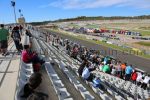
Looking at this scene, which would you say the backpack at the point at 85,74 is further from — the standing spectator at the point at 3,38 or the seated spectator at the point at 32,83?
the seated spectator at the point at 32,83

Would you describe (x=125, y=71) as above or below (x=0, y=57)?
below

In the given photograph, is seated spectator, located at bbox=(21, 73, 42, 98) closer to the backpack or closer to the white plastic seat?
the white plastic seat

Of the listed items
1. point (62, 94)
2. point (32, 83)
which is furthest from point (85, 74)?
point (32, 83)

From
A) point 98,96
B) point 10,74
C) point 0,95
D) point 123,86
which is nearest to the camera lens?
point 0,95

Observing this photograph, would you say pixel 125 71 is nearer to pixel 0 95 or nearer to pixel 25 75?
pixel 25 75

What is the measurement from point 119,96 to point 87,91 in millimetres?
1466

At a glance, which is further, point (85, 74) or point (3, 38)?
point (3, 38)

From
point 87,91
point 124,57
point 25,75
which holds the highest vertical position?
point 25,75

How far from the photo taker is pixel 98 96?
494 inches

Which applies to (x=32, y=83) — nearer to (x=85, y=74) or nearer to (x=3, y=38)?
(x=85, y=74)

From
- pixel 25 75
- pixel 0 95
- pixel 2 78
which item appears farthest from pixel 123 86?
pixel 0 95

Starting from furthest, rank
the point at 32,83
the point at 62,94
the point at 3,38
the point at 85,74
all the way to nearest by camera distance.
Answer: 1. the point at 3,38
2. the point at 85,74
3. the point at 62,94
4. the point at 32,83

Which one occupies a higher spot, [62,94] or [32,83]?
[32,83]

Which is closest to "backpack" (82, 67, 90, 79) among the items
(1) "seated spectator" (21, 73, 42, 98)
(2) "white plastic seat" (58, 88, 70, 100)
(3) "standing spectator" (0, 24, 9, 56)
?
(2) "white plastic seat" (58, 88, 70, 100)
